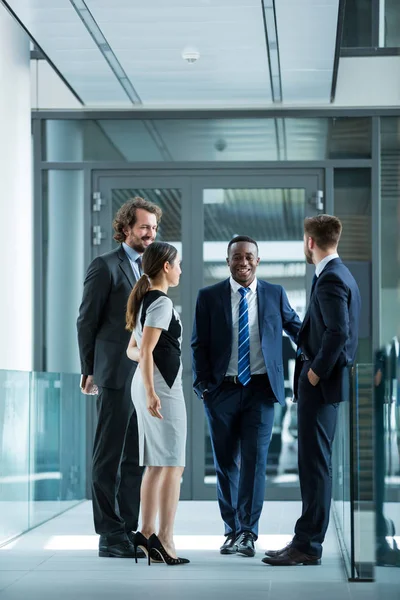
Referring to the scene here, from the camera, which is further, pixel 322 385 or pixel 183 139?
pixel 183 139

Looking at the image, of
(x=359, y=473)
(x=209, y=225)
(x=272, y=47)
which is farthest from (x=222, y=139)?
(x=359, y=473)

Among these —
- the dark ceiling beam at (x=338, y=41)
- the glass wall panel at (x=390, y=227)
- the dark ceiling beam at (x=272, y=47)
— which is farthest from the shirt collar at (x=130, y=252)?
the glass wall panel at (x=390, y=227)

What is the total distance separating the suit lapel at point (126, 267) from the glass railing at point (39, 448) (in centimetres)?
97

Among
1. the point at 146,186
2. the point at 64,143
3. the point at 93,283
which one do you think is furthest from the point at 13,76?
the point at 93,283

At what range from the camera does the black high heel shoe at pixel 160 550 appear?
500cm

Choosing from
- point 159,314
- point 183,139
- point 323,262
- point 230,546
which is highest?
point 183,139

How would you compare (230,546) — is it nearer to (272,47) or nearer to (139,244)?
(139,244)

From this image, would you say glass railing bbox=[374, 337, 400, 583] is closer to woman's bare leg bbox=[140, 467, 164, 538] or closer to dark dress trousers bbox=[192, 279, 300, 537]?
woman's bare leg bbox=[140, 467, 164, 538]

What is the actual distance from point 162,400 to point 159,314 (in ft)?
1.32

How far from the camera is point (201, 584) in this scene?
4.63 m

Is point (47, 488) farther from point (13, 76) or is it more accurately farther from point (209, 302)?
point (13, 76)

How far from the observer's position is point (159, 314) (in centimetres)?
496

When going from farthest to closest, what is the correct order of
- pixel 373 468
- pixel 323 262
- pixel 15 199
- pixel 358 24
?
pixel 358 24 → pixel 15 199 → pixel 323 262 → pixel 373 468

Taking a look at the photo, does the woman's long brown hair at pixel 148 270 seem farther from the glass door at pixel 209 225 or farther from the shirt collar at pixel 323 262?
the glass door at pixel 209 225
